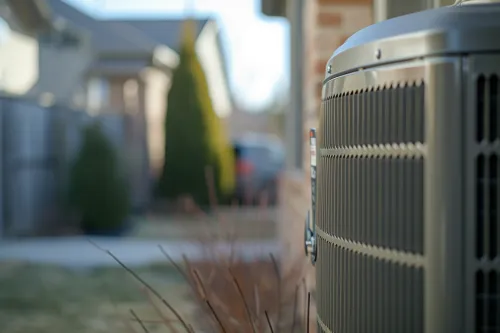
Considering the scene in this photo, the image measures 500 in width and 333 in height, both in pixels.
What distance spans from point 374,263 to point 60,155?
1335 cm

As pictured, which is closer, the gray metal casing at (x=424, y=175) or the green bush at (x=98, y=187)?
the gray metal casing at (x=424, y=175)

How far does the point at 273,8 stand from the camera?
11406 mm

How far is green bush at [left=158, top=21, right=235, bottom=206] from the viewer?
18.6m

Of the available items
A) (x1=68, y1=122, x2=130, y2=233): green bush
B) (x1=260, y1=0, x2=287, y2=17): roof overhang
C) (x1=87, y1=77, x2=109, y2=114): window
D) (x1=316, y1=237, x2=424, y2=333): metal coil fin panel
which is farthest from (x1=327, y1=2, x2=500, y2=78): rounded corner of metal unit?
(x1=87, y1=77, x2=109, y2=114): window

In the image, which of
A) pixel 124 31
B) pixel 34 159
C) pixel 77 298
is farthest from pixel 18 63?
pixel 77 298

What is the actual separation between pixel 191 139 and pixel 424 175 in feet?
56.3

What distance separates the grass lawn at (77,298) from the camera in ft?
22.8

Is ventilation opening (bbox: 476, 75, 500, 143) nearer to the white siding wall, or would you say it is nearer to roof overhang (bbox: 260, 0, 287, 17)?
roof overhang (bbox: 260, 0, 287, 17)

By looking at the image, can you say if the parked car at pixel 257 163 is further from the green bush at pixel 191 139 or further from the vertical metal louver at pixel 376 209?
the vertical metal louver at pixel 376 209

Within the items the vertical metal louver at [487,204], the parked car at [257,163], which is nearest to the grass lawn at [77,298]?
the vertical metal louver at [487,204]

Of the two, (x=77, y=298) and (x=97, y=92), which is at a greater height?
(x=97, y=92)

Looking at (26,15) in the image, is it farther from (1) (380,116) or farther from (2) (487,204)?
(2) (487,204)

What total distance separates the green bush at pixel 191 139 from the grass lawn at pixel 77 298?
8351mm

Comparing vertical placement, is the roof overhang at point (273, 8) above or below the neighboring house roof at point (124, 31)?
below
